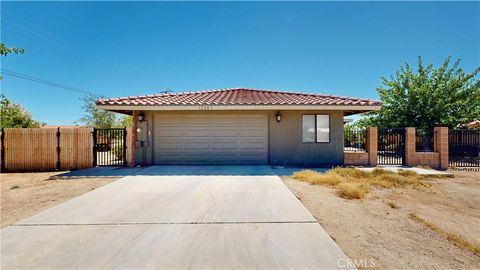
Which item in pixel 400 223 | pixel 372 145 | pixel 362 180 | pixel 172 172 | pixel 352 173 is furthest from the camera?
pixel 372 145

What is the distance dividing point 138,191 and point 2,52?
7.82 metres

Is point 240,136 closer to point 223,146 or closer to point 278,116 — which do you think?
point 223,146

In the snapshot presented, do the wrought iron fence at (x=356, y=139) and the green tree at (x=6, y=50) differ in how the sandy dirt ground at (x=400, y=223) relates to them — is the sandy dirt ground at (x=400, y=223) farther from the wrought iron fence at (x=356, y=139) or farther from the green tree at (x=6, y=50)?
the green tree at (x=6, y=50)

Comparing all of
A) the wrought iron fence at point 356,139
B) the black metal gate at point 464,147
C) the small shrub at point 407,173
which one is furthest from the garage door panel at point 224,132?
the black metal gate at point 464,147

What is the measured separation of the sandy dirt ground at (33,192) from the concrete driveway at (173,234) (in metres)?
0.49

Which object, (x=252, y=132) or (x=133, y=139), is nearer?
(x=133, y=139)

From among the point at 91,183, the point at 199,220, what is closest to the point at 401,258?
the point at 199,220

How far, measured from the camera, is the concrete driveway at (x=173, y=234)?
9.41 ft

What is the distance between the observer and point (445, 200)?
5.68 meters

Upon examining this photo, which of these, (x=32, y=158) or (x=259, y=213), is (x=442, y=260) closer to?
(x=259, y=213)

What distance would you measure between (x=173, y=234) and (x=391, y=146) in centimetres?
1266

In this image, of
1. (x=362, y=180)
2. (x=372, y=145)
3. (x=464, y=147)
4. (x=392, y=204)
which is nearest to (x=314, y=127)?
(x=372, y=145)

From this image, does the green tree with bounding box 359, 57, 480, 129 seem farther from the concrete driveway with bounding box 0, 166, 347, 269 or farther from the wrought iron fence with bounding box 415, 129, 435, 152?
the concrete driveway with bounding box 0, 166, 347, 269

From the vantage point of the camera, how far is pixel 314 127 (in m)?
10.4
